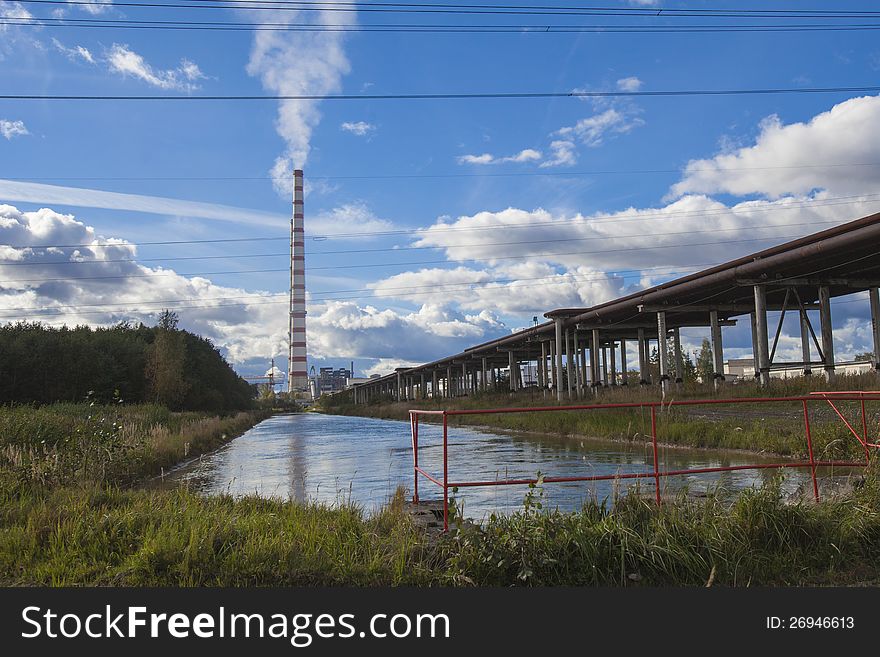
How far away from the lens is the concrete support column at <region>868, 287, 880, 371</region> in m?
23.7

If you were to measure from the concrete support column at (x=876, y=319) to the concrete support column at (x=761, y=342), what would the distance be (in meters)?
4.00

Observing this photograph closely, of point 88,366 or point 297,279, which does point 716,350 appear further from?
point 297,279

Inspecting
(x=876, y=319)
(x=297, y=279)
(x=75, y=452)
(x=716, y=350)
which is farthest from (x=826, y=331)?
(x=297, y=279)

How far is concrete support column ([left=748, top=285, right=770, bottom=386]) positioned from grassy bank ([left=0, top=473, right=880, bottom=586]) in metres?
17.0

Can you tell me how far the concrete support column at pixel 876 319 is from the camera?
23700 millimetres

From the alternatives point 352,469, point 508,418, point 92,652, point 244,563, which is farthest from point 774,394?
point 92,652

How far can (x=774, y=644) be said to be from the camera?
4789mm

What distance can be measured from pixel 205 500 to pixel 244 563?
140 inches

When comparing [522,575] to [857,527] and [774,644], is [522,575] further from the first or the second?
[857,527]

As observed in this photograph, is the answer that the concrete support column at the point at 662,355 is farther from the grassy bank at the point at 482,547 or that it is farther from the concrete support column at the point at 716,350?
the grassy bank at the point at 482,547

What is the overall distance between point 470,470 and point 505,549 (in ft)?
32.9

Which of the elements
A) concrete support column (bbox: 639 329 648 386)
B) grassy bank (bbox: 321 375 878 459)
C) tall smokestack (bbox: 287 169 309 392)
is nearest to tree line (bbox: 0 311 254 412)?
grassy bank (bbox: 321 375 878 459)

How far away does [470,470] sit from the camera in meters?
15.9

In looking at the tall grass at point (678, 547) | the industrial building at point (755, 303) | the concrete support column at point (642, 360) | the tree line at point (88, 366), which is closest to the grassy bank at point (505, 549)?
the tall grass at point (678, 547)
